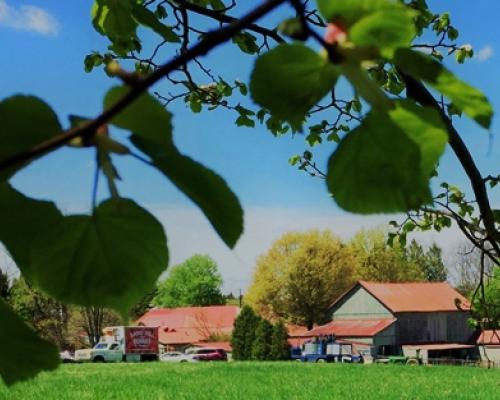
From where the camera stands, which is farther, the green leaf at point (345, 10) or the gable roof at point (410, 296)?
the gable roof at point (410, 296)

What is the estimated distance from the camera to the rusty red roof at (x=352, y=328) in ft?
66.4

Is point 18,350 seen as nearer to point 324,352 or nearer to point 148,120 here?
point 148,120

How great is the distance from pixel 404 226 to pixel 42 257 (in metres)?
2.58

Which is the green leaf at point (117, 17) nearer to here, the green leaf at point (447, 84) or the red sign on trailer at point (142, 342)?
the green leaf at point (447, 84)

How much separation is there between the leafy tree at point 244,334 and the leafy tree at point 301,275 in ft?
8.06

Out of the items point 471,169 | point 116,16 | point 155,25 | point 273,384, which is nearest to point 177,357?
point 273,384

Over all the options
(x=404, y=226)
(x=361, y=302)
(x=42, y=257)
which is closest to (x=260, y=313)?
(x=361, y=302)

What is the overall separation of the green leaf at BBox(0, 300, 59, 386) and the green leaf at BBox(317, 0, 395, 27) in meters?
0.11

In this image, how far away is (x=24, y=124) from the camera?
0.44 ft

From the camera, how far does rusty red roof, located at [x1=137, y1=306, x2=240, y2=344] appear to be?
24.2 metres

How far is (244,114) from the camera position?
8.96 feet

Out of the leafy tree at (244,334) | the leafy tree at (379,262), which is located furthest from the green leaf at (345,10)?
the leafy tree at (379,262)

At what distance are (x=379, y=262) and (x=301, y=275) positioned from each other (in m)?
3.76

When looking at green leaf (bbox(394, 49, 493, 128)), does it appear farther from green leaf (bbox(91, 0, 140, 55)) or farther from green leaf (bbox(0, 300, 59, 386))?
green leaf (bbox(91, 0, 140, 55))
